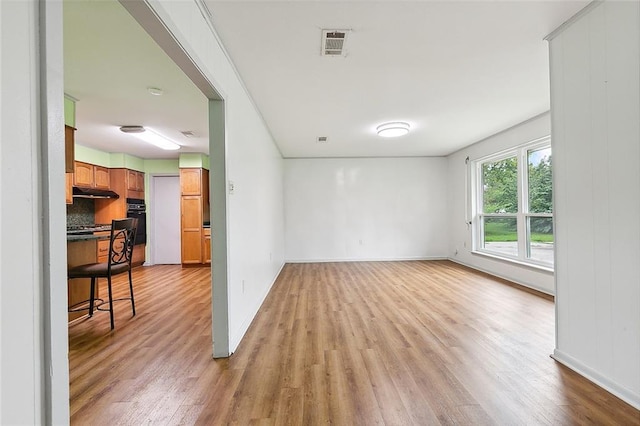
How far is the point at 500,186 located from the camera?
16.2ft

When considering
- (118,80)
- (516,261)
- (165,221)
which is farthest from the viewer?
(165,221)

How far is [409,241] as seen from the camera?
6691 millimetres

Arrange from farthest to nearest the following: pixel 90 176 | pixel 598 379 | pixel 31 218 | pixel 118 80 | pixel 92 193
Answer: pixel 90 176 < pixel 92 193 < pixel 118 80 < pixel 598 379 < pixel 31 218

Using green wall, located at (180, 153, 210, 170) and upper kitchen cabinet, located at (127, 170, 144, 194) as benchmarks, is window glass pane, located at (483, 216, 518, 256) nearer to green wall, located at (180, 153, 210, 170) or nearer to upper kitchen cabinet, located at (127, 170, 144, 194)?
green wall, located at (180, 153, 210, 170)

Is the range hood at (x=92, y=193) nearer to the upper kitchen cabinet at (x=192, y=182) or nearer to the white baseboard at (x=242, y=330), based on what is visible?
the upper kitchen cabinet at (x=192, y=182)

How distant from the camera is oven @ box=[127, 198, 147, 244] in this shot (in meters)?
5.83

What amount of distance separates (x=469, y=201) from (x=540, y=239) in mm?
1709

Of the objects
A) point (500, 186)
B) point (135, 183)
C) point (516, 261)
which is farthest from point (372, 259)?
point (135, 183)

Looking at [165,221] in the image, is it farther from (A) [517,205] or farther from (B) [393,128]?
(A) [517,205]

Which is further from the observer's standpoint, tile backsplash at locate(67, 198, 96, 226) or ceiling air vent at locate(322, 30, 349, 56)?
tile backsplash at locate(67, 198, 96, 226)

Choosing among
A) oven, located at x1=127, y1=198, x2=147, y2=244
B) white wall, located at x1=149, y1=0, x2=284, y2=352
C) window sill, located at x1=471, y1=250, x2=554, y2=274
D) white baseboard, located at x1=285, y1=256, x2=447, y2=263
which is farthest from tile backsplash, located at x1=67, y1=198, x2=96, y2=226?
window sill, located at x1=471, y1=250, x2=554, y2=274

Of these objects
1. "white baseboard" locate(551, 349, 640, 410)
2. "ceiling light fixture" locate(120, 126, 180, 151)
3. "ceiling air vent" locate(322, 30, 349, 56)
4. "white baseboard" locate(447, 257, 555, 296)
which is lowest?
"white baseboard" locate(447, 257, 555, 296)

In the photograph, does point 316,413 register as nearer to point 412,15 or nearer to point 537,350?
point 537,350

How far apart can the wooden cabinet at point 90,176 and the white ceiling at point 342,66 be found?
3.09 feet
